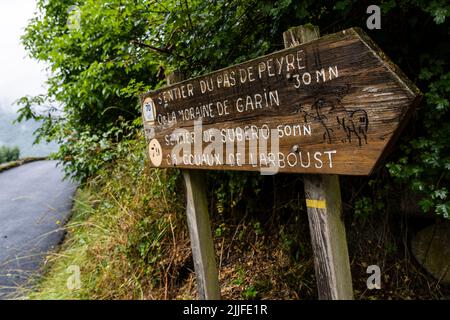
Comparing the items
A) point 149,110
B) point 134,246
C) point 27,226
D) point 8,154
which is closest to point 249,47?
point 149,110

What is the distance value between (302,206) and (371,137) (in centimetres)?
157

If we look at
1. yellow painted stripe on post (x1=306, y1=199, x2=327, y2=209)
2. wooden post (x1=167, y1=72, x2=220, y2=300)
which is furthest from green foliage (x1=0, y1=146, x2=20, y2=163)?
yellow painted stripe on post (x1=306, y1=199, x2=327, y2=209)

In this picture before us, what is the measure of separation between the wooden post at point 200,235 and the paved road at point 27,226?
210cm

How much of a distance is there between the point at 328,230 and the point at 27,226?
533 cm

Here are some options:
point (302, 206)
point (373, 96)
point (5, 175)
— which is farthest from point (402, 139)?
point (5, 175)

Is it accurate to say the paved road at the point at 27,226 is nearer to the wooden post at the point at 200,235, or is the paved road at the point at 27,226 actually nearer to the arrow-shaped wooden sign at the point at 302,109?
the wooden post at the point at 200,235

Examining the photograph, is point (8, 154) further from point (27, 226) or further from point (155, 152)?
point (155, 152)

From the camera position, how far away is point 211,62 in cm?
264

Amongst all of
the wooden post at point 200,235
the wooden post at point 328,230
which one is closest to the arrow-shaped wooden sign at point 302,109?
the wooden post at point 328,230

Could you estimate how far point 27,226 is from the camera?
5422 mm

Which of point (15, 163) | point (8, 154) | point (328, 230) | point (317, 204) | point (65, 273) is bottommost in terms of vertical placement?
point (65, 273)

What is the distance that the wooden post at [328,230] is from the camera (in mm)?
1494

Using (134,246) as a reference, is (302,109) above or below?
above
